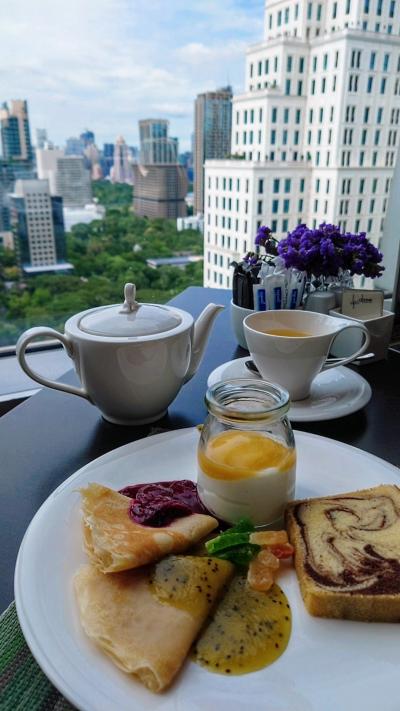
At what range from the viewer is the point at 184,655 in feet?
1.35

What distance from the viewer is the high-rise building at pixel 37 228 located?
1.82 metres

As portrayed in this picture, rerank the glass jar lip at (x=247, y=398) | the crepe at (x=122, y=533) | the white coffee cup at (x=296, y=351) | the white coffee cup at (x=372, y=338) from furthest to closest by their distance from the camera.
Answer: the white coffee cup at (x=372, y=338) < the white coffee cup at (x=296, y=351) < the glass jar lip at (x=247, y=398) < the crepe at (x=122, y=533)

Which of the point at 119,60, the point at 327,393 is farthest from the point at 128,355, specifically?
the point at 119,60

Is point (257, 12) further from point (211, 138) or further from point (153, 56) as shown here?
point (211, 138)

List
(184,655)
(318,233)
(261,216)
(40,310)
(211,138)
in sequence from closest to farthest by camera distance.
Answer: (184,655) < (318,233) < (40,310) < (261,216) < (211,138)

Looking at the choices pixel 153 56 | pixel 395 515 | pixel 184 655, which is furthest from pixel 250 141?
pixel 184 655

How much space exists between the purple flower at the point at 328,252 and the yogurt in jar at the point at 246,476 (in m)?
0.65

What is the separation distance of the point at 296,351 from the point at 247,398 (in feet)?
0.83

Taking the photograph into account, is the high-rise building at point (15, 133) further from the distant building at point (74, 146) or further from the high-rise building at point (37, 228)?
the distant building at point (74, 146)

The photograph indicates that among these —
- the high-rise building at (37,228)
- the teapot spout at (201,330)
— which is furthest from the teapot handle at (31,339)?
the high-rise building at (37,228)

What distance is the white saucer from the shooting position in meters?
0.88

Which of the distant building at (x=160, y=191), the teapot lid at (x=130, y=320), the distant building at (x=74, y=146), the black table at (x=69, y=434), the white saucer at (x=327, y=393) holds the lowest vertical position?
the black table at (x=69, y=434)

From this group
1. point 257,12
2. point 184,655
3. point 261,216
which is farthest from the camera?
point 257,12

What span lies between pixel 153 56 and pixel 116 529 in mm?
3043
